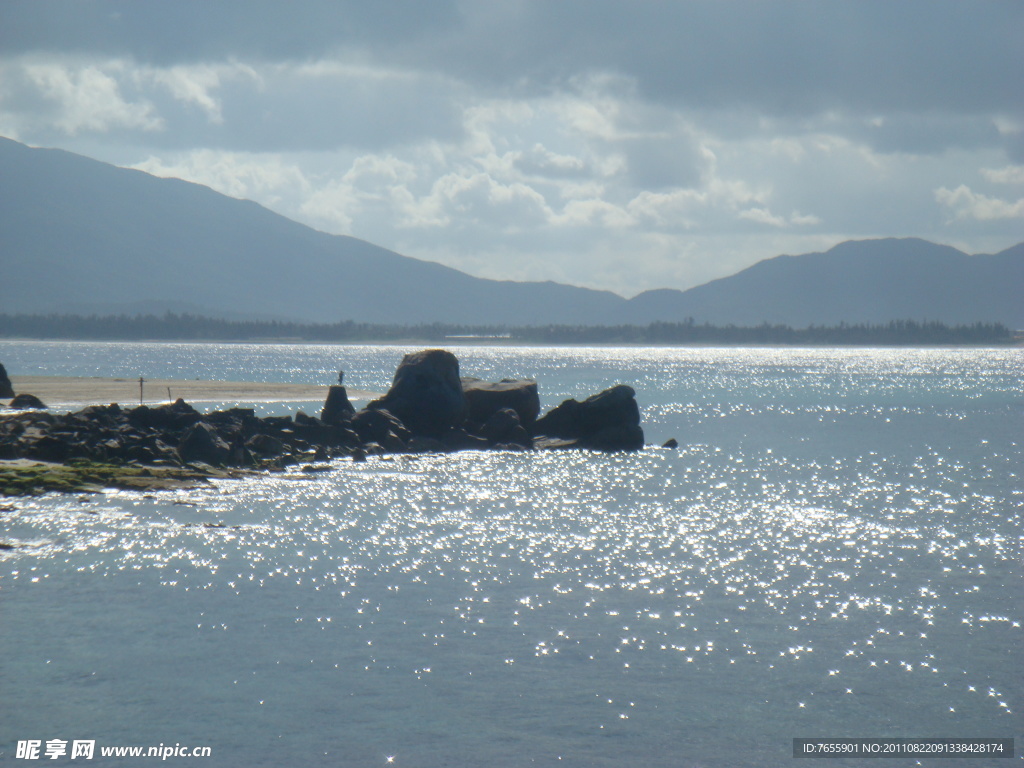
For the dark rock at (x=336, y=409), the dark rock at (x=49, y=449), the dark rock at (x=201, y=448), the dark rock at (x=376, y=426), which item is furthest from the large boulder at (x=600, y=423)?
the dark rock at (x=49, y=449)

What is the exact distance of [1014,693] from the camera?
12547 mm

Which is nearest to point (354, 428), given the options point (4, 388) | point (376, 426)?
point (376, 426)

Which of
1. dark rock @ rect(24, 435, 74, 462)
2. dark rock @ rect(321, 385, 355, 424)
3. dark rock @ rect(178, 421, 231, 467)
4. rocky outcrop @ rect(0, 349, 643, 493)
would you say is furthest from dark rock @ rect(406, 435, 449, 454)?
dark rock @ rect(24, 435, 74, 462)

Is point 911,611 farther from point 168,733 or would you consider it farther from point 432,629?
point 168,733

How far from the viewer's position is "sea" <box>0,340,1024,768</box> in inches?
437

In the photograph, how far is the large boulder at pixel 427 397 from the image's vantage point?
144ft

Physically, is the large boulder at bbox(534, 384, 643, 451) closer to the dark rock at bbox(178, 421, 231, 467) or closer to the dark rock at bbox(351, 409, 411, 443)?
the dark rock at bbox(351, 409, 411, 443)

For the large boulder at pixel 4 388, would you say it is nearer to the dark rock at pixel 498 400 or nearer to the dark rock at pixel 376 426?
the dark rock at pixel 376 426

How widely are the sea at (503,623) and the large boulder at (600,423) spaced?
12.4 m

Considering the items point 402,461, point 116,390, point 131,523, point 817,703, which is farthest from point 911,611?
point 116,390

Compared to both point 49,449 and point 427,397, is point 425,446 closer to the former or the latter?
point 427,397

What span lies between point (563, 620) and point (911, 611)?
19.3 feet

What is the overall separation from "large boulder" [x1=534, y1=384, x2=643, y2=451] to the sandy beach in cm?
2273

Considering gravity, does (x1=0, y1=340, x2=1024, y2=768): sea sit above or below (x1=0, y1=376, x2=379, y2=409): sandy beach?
below
